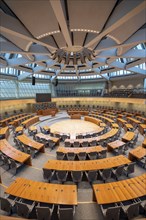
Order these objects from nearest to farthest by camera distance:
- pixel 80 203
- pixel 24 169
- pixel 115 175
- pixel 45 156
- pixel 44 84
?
pixel 80 203 → pixel 115 175 → pixel 24 169 → pixel 45 156 → pixel 44 84

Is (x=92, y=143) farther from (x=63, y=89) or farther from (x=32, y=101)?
(x=63, y=89)

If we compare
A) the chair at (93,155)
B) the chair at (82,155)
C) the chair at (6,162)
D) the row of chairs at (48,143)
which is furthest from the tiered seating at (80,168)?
the row of chairs at (48,143)

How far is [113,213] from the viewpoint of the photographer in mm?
4051

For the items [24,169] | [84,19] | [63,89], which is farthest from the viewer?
[63,89]

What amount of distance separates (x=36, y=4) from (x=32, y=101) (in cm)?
2160

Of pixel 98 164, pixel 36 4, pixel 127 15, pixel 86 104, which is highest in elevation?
pixel 36 4

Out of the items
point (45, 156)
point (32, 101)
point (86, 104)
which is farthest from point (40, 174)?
point (86, 104)

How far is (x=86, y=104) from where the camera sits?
33.5 meters

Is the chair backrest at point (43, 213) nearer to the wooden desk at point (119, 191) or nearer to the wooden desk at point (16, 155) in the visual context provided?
the wooden desk at point (119, 191)

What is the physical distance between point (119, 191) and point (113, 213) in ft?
2.90

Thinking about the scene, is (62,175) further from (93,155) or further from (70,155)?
(93,155)

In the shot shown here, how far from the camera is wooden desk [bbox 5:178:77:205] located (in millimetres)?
4395

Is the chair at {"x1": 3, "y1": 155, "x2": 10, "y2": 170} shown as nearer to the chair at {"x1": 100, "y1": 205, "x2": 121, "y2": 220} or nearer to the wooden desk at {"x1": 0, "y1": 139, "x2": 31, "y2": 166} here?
the wooden desk at {"x1": 0, "y1": 139, "x2": 31, "y2": 166}

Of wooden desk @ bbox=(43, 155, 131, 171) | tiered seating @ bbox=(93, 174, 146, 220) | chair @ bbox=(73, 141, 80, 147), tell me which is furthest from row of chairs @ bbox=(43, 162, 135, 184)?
chair @ bbox=(73, 141, 80, 147)
